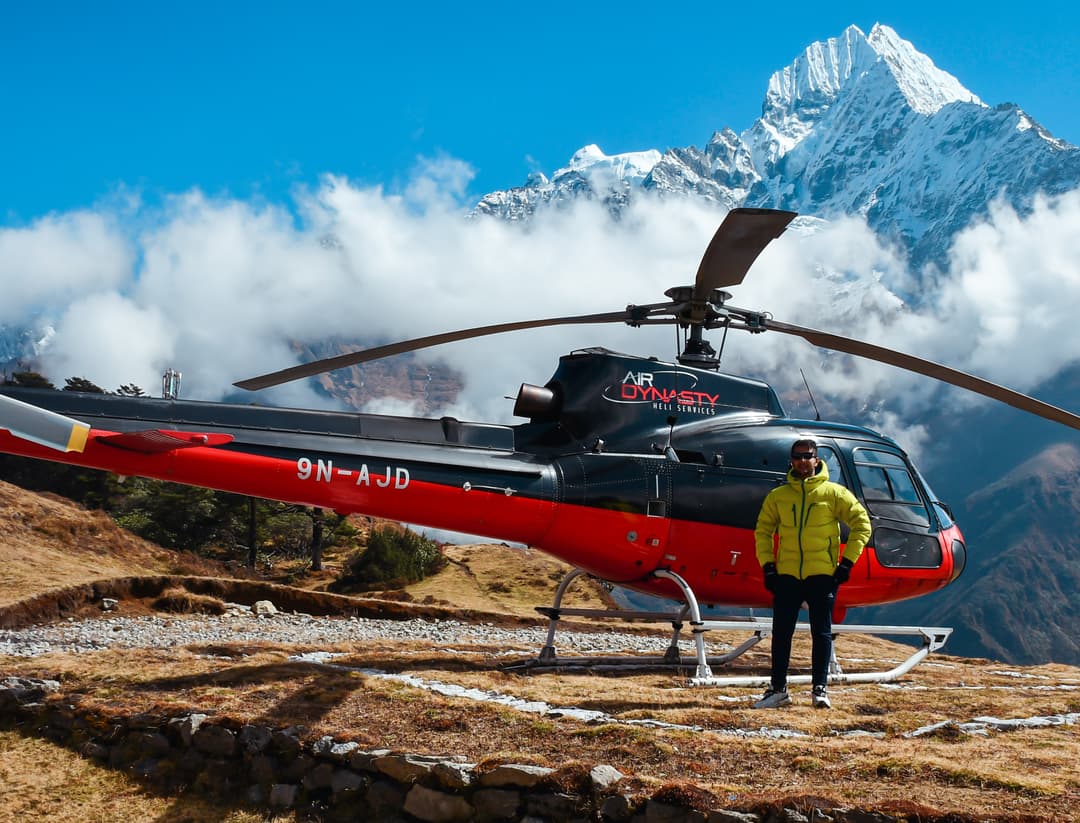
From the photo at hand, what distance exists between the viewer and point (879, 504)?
38.3 ft

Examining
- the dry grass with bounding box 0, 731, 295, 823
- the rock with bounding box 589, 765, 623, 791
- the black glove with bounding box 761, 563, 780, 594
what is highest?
the black glove with bounding box 761, 563, 780, 594

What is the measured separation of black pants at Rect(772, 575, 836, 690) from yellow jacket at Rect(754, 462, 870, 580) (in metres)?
0.13

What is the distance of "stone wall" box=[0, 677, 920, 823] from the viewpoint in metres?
4.86

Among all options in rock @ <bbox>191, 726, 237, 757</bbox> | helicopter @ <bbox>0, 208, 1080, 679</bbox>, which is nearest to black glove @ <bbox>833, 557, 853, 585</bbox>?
helicopter @ <bbox>0, 208, 1080, 679</bbox>

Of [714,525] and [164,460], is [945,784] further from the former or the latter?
[164,460]

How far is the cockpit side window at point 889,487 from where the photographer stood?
1165 centimetres

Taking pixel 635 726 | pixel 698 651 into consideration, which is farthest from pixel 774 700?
pixel 635 726

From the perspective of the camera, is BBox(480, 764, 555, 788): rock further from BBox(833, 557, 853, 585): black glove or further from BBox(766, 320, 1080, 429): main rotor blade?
BBox(766, 320, 1080, 429): main rotor blade

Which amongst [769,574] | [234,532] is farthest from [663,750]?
[234,532]

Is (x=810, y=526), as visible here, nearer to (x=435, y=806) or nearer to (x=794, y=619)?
(x=794, y=619)

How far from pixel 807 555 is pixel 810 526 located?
26 centimetres

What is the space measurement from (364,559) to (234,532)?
11.2 m

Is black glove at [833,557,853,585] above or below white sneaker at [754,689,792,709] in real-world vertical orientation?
above

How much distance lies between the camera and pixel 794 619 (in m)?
8.20
